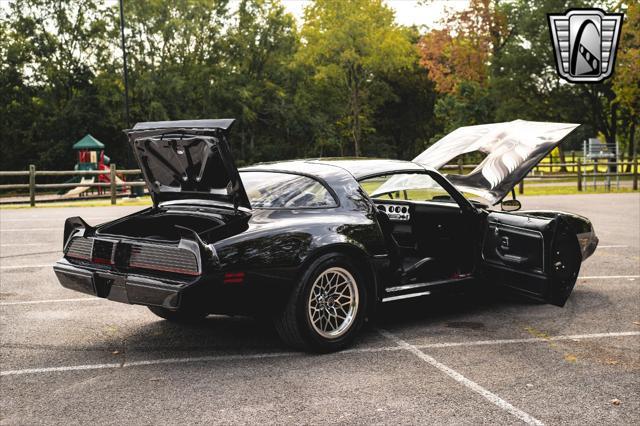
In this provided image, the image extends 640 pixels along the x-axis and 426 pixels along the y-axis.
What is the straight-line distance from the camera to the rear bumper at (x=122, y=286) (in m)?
4.34

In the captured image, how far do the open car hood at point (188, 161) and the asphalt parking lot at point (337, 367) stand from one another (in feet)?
3.66

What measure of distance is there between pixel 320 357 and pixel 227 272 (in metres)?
0.95

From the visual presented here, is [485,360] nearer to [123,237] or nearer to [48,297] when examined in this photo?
[123,237]

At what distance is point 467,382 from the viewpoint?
13.9 ft

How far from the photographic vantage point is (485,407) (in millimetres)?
3805

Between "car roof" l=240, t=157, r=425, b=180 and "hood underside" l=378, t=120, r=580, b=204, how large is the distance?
599 millimetres

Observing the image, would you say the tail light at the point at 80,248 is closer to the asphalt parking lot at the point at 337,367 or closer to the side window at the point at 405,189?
the asphalt parking lot at the point at 337,367

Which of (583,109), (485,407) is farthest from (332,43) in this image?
(485,407)

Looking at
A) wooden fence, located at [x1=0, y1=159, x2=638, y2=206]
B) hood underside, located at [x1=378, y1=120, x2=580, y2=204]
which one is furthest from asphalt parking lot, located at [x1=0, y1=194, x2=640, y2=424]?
wooden fence, located at [x1=0, y1=159, x2=638, y2=206]

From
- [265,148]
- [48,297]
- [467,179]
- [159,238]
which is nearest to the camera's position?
[159,238]

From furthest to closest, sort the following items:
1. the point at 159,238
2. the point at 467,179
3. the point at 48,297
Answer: the point at 48,297, the point at 467,179, the point at 159,238

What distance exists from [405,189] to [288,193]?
74.9 inches

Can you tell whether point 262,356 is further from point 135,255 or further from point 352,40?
point 352,40

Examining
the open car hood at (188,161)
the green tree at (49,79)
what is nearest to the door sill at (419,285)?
the open car hood at (188,161)
